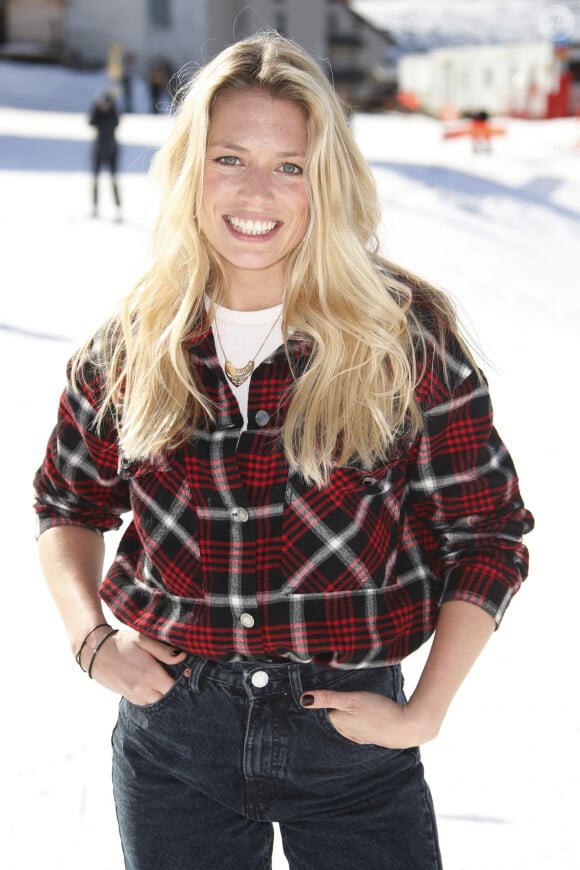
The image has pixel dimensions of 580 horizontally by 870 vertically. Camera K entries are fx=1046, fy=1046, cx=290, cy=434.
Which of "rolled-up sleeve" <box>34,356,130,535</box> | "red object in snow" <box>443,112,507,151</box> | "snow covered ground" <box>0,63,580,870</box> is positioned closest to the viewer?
"rolled-up sleeve" <box>34,356,130,535</box>

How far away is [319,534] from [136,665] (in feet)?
1.26

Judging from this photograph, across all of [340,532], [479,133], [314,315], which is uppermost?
[314,315]

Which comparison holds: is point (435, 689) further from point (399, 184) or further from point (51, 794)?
point (399, 184)

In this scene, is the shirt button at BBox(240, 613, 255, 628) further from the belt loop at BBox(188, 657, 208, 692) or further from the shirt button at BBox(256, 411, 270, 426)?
the shirt button at BBox(256, 411, 270, 426)

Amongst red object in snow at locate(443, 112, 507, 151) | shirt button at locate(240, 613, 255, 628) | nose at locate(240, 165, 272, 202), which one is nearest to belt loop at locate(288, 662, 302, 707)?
shirt button at locate(240, 613, 255, 628)

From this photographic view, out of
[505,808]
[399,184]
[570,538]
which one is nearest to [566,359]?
[570,538]

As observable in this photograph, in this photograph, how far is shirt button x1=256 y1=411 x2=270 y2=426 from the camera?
5.56ft

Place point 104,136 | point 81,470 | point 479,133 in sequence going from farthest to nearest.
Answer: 1. point 479,133
2. point 104,136
3. point 81,470

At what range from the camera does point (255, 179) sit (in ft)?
5.61

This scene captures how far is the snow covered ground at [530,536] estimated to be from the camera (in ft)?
9.42

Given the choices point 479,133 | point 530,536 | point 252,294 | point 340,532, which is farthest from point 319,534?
point 479,133

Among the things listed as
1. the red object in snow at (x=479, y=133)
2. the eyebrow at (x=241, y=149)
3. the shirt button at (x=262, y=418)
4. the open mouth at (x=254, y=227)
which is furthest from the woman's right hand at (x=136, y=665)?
the red object in snow at (x=479, y=133)

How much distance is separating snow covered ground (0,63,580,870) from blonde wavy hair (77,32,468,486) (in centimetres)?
17

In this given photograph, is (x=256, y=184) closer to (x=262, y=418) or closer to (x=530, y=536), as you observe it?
(x=262, y=418)
